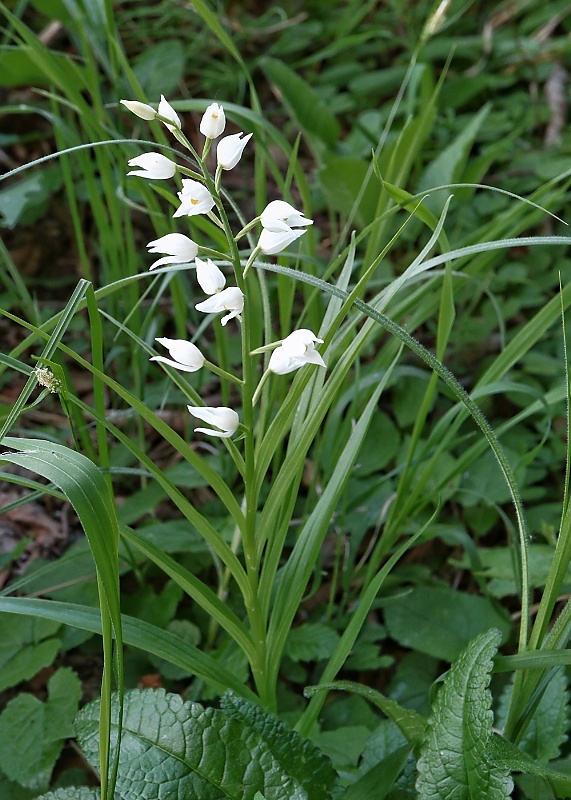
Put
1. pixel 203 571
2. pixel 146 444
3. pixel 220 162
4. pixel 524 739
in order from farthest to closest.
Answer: pixel 146 444 < pixel 203 571 < pixel 524 739 < pixel 220 162

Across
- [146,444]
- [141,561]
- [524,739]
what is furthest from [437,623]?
[146,444]

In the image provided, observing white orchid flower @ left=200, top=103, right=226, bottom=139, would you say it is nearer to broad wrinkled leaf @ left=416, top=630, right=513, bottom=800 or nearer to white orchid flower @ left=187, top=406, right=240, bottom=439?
white orchid flower @ left=187, top=406, right=240, bottom=439

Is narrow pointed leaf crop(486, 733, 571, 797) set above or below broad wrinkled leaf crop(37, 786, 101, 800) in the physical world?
above

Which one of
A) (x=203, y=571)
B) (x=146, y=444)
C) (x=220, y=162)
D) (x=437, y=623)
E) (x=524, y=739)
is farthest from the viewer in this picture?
(x=146, y=444)

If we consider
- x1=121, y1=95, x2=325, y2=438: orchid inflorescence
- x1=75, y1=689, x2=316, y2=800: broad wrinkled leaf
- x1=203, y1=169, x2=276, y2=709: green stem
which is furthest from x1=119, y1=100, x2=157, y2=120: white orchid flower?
x1=75, y1=689, x2=316, y2=800: broad wrinkled leaf

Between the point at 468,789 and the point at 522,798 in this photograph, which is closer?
the point at 468,789

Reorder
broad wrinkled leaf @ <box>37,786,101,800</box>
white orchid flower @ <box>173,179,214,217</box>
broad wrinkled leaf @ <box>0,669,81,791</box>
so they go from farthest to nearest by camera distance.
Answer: broad wrinkled leaf @ <box>0,669,81,791</box> < broad wrinkled leaf @ <box>37,786,101,800</box> < white orchid flower @ <box>173,179,214,217</box>

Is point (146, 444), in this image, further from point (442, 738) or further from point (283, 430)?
point (442, 738)

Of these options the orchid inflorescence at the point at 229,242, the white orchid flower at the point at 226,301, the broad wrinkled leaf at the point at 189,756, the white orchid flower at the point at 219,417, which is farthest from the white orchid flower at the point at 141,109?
the broad wrinkled leaf at the point at 189,756

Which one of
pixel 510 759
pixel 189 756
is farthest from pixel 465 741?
pixel 189 756
